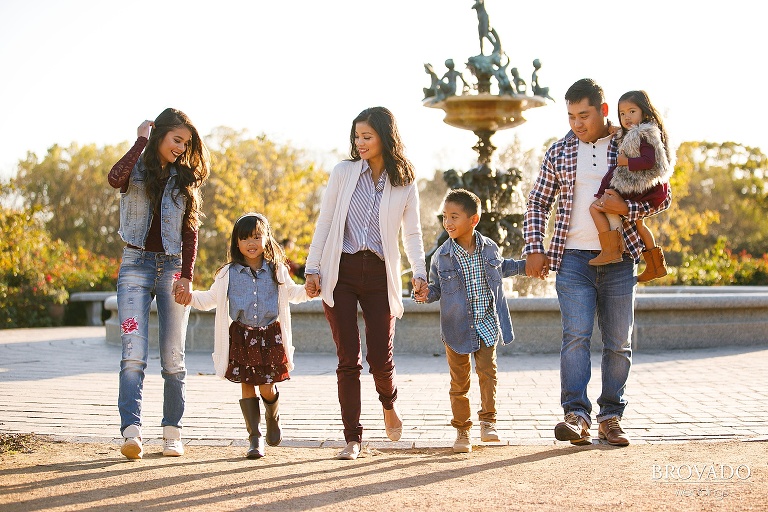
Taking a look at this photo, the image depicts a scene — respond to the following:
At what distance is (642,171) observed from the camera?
548cm

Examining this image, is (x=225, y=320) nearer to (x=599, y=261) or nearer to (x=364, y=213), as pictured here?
(x=364, y=213)

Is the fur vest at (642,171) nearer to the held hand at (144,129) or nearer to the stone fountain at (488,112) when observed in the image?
the held hand at (144,129)

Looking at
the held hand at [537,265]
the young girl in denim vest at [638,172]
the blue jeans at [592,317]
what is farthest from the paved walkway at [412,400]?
the young girl in denim vest at [638,172]

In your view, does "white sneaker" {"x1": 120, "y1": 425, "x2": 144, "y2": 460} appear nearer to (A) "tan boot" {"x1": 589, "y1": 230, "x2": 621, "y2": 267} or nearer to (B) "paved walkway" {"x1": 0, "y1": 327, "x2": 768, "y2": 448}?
(B) "paved walkway" {"x1": 0, "y1": 327, "x2": 768, "y2": 448}

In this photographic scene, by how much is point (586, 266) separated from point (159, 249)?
2.37 metres

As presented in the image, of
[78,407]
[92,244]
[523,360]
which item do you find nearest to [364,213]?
[78,407]

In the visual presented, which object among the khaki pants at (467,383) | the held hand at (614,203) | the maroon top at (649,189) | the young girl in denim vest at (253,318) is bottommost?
the khaki pants at (467,383)

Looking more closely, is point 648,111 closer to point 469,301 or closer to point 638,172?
point 638,172

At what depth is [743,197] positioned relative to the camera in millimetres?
52656

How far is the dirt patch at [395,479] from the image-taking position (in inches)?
163

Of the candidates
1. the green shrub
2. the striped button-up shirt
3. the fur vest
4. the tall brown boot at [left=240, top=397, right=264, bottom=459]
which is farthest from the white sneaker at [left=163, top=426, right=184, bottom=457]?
the green shrub

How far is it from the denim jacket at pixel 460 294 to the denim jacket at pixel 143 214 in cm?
144

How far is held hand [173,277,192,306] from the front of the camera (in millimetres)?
5469

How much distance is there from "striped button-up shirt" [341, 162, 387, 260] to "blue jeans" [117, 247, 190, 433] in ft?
3.24
